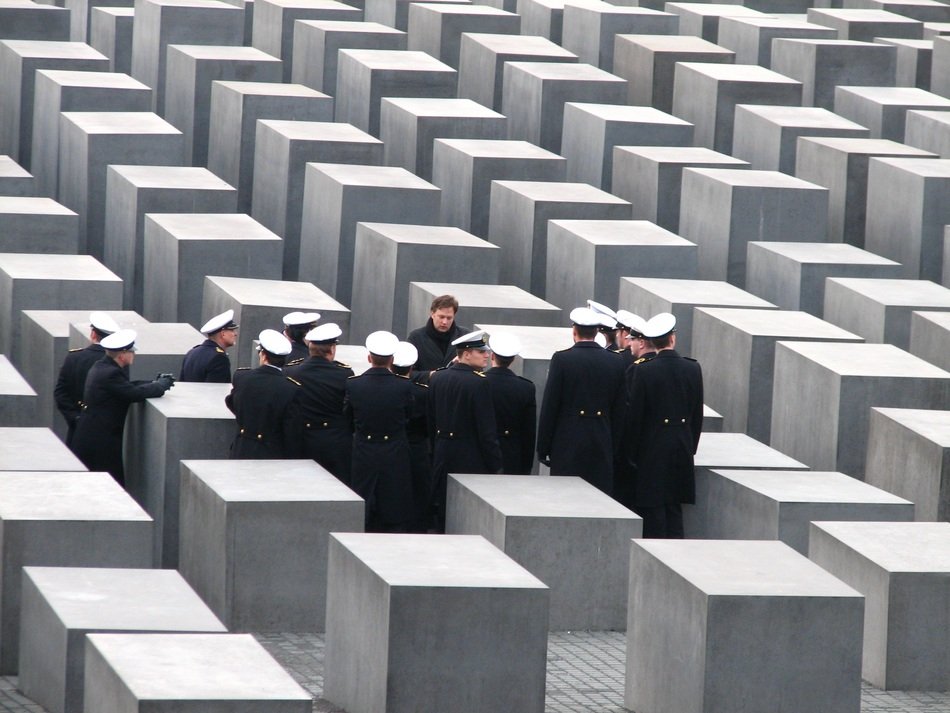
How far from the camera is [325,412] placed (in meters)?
10.7

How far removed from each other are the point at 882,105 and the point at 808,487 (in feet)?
36.4

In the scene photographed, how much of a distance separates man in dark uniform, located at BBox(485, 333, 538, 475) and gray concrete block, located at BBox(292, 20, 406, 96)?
506 inches

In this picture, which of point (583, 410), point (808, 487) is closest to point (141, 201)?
point (583, 410)

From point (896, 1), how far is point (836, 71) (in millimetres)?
6307

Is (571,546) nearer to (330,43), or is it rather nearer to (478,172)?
(478,172)

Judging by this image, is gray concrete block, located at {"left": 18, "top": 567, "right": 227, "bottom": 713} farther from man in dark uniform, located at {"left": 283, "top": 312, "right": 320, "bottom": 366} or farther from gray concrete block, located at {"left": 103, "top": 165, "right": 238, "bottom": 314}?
gray concrete block, located at {"left": 103, "top": 165, "right": 238, "bottom": 314}

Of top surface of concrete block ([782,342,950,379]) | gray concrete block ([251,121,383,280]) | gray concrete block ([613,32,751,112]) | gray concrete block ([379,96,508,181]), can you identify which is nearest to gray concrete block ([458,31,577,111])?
gray concrete block ([613,32,751,112])

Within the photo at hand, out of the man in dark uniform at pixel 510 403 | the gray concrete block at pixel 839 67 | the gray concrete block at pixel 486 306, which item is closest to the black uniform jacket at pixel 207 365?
the gray concrete block at pixel 486 306

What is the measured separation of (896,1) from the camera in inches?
1118

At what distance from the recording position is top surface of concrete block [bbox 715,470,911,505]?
10227 millimetres

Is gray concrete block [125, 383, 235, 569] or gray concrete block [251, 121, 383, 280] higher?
gray concrete block [251, 121, 383, 280]

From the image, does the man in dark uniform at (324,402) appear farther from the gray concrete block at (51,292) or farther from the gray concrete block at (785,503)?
the gray concrete block at (51,292)

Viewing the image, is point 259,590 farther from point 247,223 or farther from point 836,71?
point 836,71

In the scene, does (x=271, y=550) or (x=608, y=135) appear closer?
(x=271, y=550)
